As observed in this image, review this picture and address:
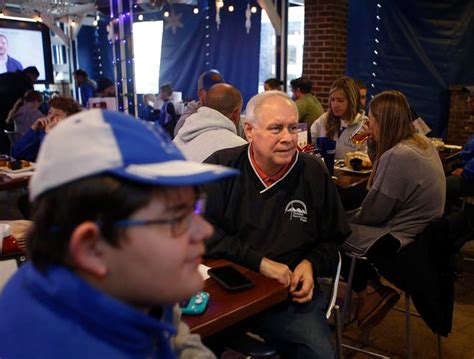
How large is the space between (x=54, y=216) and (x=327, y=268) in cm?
143

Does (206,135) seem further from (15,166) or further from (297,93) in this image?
(297,93)

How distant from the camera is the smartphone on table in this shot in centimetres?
151

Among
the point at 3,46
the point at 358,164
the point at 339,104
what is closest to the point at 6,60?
the point at 3,46

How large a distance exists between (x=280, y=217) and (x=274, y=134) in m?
0.37

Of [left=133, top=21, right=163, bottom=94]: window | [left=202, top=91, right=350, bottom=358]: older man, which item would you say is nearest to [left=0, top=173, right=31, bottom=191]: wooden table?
[left=202, top=91, right=350, bottom=358]: older man

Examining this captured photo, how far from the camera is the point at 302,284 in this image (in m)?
1.80

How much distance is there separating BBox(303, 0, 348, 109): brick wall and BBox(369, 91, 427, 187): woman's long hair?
12.2 feet

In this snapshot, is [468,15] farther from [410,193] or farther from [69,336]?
[69,336]

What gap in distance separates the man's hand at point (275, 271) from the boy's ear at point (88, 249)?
99 cm

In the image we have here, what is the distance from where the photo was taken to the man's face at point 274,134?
2.02 metres

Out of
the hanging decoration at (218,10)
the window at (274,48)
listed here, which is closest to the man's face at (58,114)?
the window at (274,48)

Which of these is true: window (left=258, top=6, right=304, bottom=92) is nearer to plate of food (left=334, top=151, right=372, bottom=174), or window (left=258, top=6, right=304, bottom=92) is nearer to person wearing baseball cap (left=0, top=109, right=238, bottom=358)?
plate of food (left=334, top=151, right=372, bottom=174)

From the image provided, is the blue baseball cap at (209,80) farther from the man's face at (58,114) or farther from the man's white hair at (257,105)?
the man's white hair at (257,105)

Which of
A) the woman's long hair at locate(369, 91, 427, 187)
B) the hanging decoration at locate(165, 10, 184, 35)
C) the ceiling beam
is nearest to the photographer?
the woman's long hair at locate(369, 91, 427, 187)
